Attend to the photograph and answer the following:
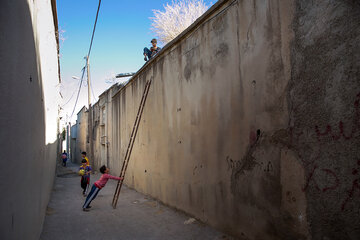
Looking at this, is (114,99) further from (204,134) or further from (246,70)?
(246,70)

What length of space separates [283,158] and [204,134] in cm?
183

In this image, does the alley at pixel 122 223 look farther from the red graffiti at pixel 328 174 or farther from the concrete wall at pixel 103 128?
the concrete wall at pixel 103 128

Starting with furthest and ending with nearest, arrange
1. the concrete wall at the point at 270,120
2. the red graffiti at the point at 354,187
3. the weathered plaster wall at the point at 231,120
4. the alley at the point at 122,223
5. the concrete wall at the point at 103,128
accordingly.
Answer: the concrete wall at the point at 103,128 < the alley at the point at 122,223 < the weathered plaster wall at the point at 231,120 < the concrete wall at the point at 270,120 < the red graffiti at the point at 354,187

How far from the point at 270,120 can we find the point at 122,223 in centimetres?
364

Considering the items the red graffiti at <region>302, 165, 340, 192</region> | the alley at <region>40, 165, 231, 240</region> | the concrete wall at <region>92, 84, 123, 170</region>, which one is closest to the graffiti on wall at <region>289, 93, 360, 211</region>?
the red graffiti at <region>302, 165, 340, 192</region>

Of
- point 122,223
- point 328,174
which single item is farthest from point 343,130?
point 122,223

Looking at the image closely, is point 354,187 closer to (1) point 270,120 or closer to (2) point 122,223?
(1) point 270,120

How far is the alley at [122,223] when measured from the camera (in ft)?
14.8

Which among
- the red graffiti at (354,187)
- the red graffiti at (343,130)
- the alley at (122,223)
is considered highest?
the red graffiti at (343,130)

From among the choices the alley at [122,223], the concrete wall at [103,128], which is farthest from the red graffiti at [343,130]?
the concrete wall at [103,128]

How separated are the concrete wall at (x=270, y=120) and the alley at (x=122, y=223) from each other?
0.31 m

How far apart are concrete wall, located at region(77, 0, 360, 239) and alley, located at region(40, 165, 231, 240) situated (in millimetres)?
308

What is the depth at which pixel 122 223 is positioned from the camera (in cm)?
527

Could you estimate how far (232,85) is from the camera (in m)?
4.08
